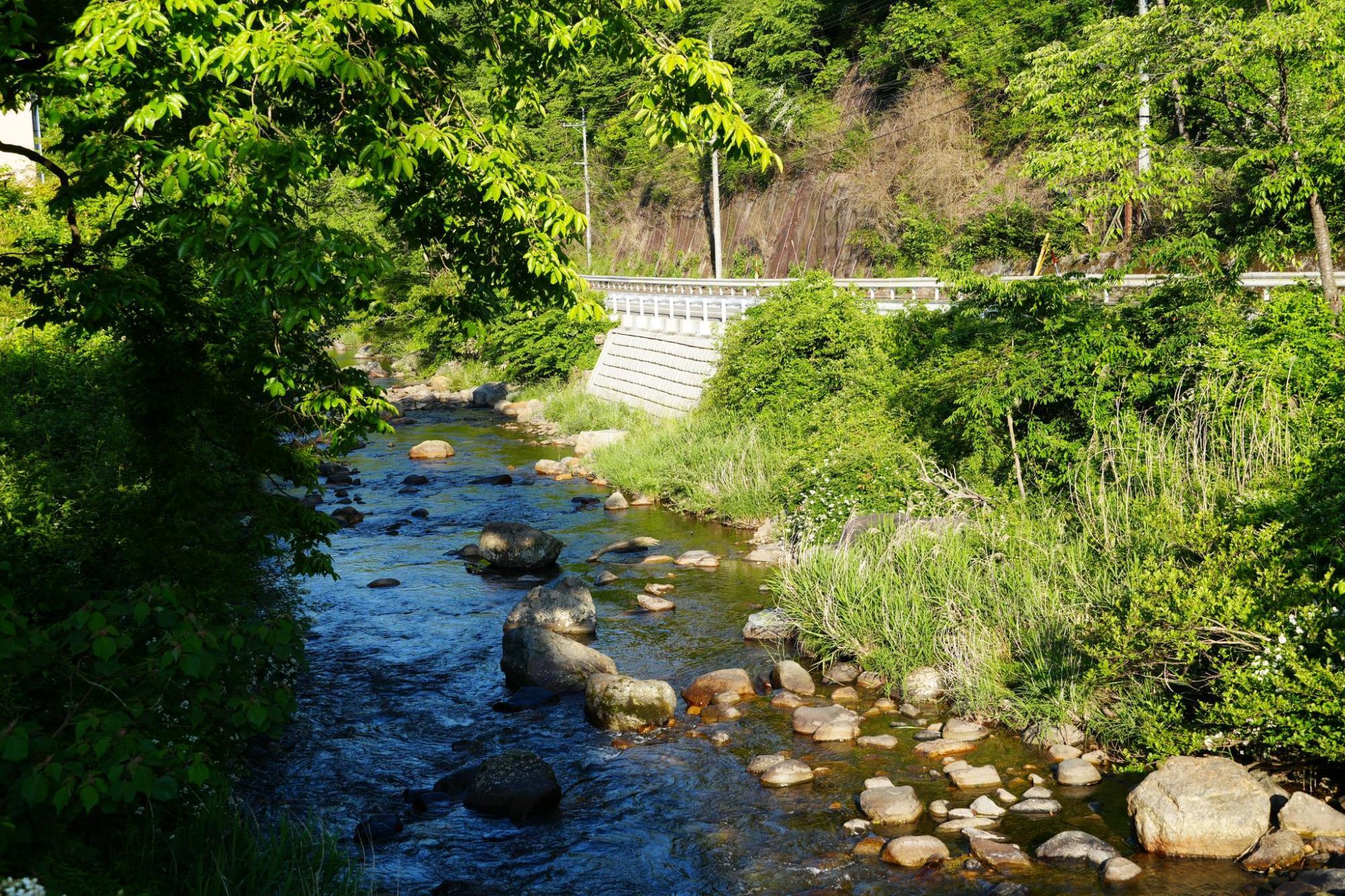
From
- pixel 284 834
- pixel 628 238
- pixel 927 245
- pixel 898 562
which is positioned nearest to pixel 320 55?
pixel 284 834

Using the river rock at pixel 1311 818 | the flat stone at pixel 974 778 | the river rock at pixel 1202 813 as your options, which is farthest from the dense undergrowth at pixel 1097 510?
the flat stone at pixel 974 778

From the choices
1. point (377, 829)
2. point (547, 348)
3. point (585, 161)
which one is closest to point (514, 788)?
point (377, 829)

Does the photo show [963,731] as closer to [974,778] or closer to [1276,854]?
[974,778]

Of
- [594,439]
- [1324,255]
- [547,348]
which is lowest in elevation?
[594,439]

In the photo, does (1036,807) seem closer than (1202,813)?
No

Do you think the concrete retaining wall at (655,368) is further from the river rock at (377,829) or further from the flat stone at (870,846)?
the flat stone at (870,846)

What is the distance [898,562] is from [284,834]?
26.5ft

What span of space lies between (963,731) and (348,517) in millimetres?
14035

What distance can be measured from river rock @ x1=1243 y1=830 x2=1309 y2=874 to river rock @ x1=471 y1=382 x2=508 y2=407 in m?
32.5

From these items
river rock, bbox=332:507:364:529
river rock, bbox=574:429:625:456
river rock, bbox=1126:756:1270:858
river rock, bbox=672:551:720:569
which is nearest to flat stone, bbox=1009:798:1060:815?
river rock, bbox=1126:756:1270:858

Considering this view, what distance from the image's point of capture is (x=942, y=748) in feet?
35.2

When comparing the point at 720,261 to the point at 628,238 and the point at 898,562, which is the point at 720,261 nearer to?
the point at 628,238

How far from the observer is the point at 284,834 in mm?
6984

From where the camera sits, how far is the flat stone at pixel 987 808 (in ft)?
30.7
